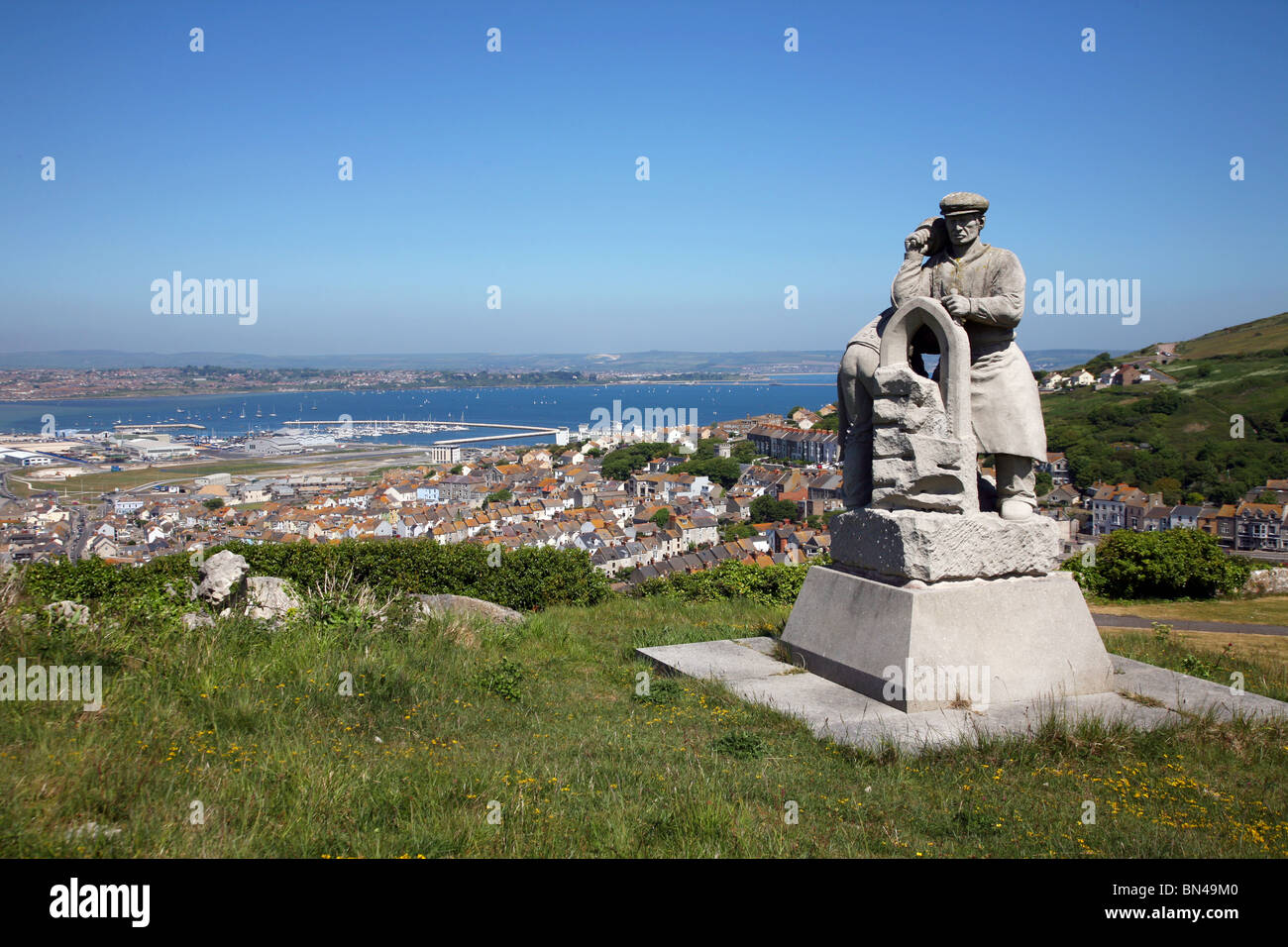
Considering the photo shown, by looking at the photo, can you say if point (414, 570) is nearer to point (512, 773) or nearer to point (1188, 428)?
point (512, 773)

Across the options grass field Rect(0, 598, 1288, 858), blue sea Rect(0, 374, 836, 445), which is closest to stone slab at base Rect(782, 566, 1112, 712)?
grass field Rect(0, 598, 1288, 858)

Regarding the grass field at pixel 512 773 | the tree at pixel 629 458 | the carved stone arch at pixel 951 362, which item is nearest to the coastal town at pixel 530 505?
the tree at pixel 629 458

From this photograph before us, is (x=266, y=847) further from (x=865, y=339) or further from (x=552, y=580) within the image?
(x=552, y=580)

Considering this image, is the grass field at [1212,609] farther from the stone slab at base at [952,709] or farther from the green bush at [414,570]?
the green bush at [414,570]

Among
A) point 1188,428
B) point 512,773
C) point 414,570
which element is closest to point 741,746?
point 512,773

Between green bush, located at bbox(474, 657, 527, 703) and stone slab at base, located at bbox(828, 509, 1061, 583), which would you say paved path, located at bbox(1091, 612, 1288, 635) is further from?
green bush, located at bbox(474, 657, 527, 703)
